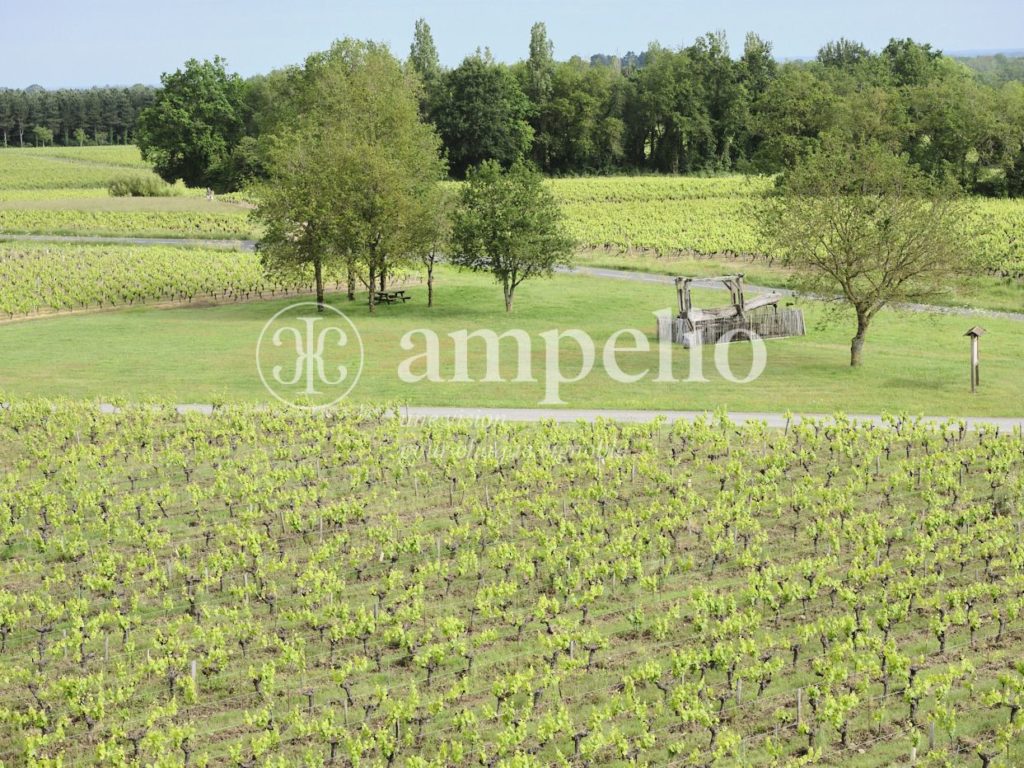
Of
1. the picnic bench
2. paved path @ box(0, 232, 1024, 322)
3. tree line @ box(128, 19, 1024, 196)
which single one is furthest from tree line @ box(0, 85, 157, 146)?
the picnic bench

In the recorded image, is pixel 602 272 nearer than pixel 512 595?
No

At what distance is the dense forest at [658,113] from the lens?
254 feet

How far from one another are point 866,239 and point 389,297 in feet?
73.1

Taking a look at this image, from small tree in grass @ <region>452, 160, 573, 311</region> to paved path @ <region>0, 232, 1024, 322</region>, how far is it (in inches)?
232

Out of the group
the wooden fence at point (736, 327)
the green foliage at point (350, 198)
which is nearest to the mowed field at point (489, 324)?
the wooden fence at point (736, 327)

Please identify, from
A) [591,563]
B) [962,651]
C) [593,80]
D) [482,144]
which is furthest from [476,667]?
[593,80]

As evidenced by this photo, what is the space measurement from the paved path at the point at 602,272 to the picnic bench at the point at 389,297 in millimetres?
7410

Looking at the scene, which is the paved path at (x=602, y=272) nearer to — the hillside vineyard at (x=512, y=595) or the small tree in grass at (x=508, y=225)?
the small tree in grass at (x=508, y=225)

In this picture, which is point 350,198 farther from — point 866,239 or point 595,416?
point 595,416

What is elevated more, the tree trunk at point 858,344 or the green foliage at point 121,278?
the green foliage at point 121,278

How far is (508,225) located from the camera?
42.8 meters

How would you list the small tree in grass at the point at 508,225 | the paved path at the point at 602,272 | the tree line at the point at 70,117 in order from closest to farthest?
the small tree in grass at the point at 508,225
the paved path at the point at 602,272
the tree line at the point at 70,117

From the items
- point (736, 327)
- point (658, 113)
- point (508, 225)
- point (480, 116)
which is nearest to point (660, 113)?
point (658, 113)

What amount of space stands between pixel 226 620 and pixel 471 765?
508 cm
